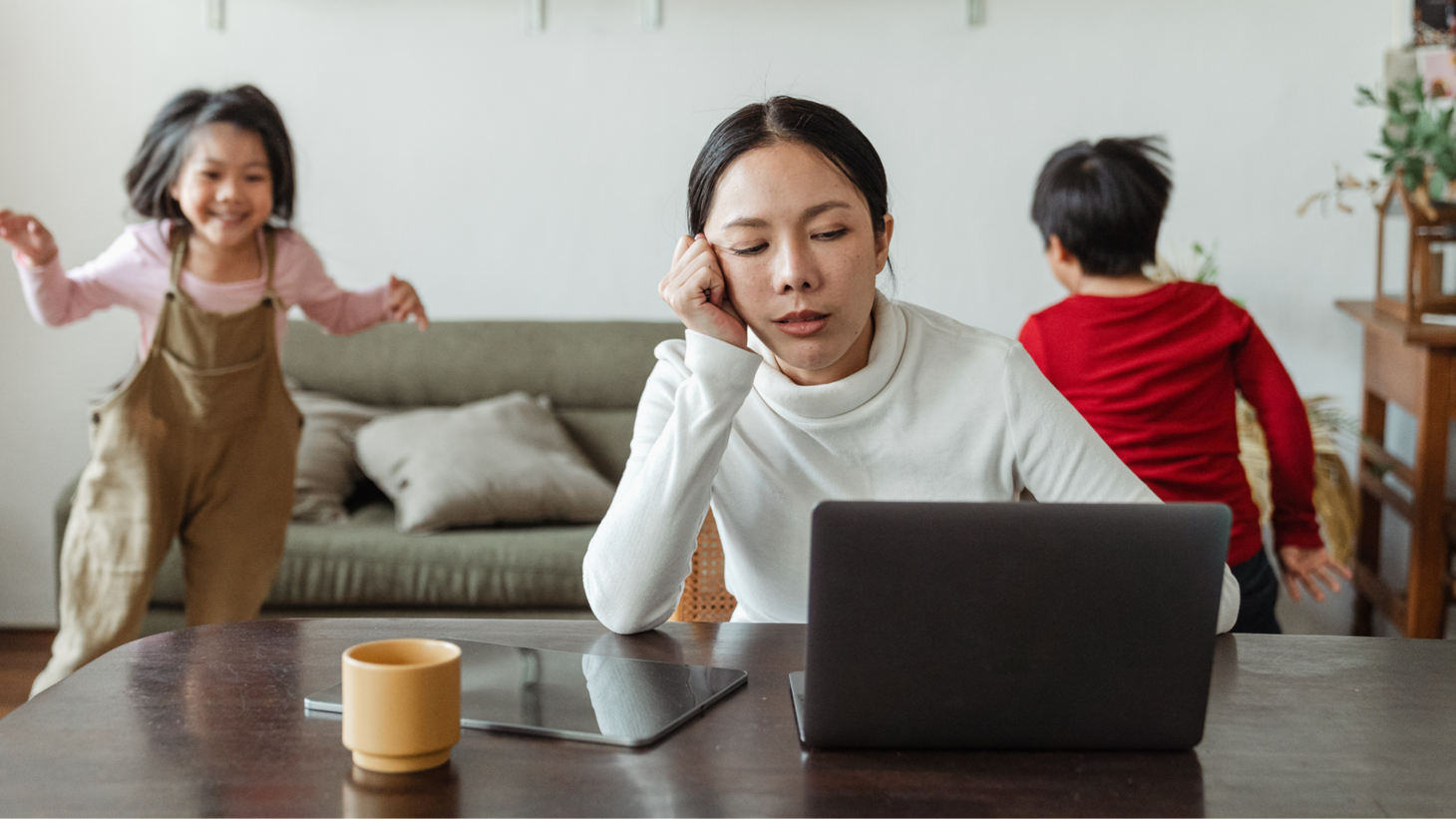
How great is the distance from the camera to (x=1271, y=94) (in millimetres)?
3098

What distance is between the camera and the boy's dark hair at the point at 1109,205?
6.03 ft

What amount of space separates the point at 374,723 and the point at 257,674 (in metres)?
0.26

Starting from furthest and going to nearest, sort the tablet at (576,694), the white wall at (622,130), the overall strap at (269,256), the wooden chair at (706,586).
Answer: the white wall at (622,130), the overall strap at (269,256), the wooden chair at (706,586), the tablet at (576,694)

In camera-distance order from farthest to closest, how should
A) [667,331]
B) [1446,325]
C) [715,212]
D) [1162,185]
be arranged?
1. [667,331]
2. [1446,325]
3. [1162,185]
4. [715,212]

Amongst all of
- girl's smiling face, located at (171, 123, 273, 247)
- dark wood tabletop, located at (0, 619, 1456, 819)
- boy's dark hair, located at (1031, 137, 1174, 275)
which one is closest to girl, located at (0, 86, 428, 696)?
girl's smiling face, located at (171, 123, 273, 247)

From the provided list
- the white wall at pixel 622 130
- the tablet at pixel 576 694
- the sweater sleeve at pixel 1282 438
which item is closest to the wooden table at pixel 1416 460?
the white wall at pixel 622 130

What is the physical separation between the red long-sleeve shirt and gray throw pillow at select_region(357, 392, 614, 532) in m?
1.23

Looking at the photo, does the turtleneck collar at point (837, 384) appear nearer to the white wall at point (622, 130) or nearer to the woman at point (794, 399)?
the woman at point (794, 399)

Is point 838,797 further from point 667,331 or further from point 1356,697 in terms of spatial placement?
point 667,331

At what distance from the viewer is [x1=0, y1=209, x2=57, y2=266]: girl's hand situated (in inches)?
77.5

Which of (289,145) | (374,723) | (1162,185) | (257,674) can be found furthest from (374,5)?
(374,723)

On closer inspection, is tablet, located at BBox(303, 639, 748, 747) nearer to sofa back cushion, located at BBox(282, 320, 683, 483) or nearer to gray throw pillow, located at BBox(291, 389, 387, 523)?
gray throw pillow, located at BBox(291, 389, 387, 523)

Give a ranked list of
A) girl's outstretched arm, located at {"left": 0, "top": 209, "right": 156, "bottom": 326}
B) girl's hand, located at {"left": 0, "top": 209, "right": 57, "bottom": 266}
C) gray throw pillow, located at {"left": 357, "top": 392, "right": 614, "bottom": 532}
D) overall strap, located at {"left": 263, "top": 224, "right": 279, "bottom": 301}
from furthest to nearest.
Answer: gray throw pillow, located at {"left": 357, "top": 392, "right": 614, "bottom": 532} < overall strap, located at {"left": 263, "top": 224, "right": 279, "bottom": 301} < girl's outstretched arm, located at {"left": 0, "top": 209, "right": 156, "bottom": 326} < girl's hand, located at {"left": 0, "top": 209, "right": 57, "bottom": 266}

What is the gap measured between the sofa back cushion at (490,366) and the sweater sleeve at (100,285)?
831mm
